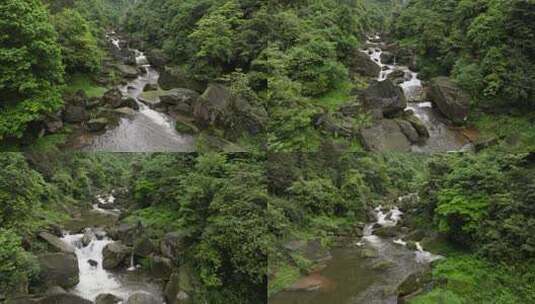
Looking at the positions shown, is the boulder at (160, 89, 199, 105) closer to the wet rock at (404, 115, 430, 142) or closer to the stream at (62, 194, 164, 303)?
the stream at (62, 194, 164, 303)

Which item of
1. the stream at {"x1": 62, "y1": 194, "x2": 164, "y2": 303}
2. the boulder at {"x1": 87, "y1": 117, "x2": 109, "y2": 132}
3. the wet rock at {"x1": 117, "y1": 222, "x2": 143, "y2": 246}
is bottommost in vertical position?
the stream at {"x1": 62, "y1": 194, "x2": 164, "y2": 303}

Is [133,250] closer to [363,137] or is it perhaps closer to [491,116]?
[363,137]

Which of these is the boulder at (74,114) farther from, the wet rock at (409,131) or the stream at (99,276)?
the wet rock at (409,131)

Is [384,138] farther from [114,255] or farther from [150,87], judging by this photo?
[114,255]

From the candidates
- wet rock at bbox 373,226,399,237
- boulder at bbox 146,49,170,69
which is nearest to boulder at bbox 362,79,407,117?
boulder at bbox 146,49,170,69

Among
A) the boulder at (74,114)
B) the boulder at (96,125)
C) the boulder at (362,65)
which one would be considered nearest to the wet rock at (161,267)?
the boulder at (96,125)
